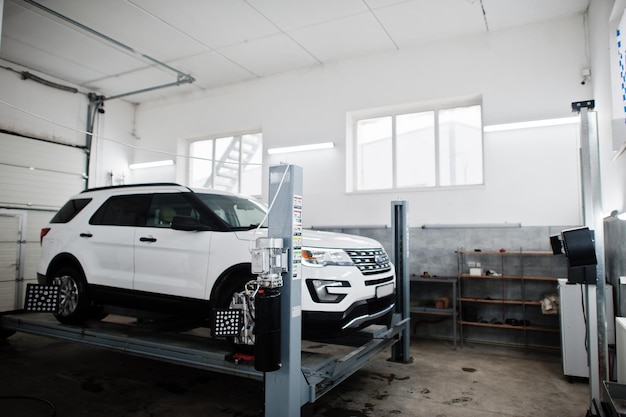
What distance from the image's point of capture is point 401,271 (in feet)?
16.8

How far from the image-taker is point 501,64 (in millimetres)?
5988

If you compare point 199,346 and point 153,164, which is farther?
point 153,164

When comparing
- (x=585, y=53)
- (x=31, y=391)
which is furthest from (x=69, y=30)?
(x=585, y=53)

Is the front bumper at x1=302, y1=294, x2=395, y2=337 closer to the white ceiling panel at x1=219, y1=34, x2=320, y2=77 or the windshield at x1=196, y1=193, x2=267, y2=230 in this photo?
the windshield at x1=196, y1=193, x2=267, y2=230

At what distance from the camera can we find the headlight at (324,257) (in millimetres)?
3271

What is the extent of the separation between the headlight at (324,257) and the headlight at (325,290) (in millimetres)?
146

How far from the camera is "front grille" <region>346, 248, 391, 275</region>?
350 centimetres

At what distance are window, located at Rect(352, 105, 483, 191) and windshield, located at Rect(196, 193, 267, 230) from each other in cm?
298

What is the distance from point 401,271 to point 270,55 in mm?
4282

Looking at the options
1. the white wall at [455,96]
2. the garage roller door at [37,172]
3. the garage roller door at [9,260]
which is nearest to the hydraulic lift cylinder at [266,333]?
the white wall at [455,96]

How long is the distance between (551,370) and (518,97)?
3591mm

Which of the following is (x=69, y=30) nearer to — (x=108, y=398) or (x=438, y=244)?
(x=108, y=398)

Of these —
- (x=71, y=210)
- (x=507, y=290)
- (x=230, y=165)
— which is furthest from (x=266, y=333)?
(x=230, y=165)

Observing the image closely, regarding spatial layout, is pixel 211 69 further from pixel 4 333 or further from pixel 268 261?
pixel 268 261
